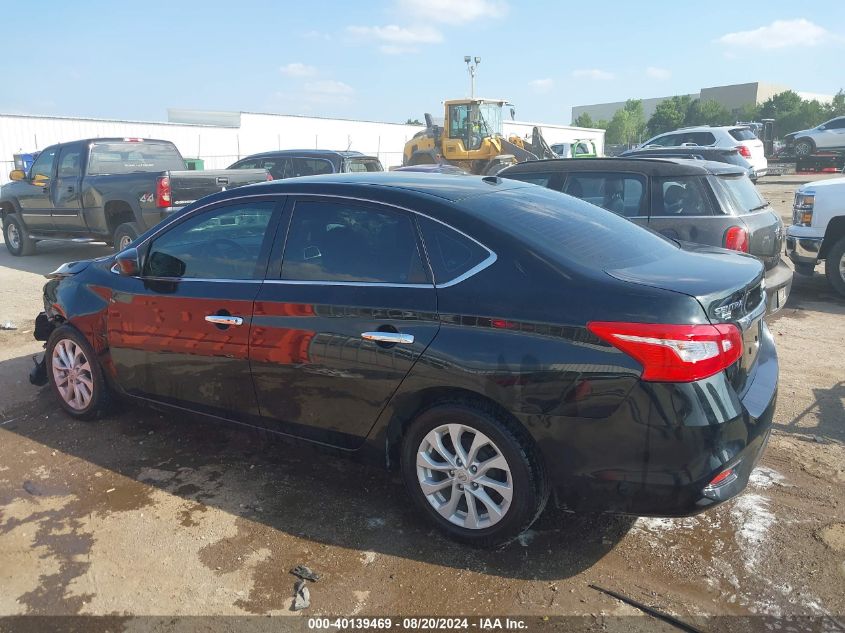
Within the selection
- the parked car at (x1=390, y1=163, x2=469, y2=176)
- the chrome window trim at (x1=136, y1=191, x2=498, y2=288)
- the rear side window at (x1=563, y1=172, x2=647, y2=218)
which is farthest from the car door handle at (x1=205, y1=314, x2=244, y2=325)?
the rear side window at (x1=563, y1=172, x2=647, y2=218)

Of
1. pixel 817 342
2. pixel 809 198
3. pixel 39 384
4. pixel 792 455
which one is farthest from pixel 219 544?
pixel 809 198

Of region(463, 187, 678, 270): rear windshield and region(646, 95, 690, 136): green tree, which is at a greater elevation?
region(646, 95, 690, 136): green tree

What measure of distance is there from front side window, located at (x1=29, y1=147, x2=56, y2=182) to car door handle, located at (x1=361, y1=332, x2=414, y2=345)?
10256 millimetres

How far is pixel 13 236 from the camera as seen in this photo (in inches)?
500

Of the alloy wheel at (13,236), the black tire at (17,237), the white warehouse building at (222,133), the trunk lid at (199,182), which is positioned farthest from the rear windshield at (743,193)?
the white warehouse building at (222,133)

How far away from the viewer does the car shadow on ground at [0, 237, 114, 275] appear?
37.7 feet

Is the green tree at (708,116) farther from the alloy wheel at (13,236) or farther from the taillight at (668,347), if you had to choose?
the taillight at (668,347)

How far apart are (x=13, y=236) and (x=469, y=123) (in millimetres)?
14724

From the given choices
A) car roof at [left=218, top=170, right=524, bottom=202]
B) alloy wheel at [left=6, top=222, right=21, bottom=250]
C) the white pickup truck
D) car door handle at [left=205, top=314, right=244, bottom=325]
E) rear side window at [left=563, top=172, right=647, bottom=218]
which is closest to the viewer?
car roof at [left=218, top=170, right=524, bottom=202]

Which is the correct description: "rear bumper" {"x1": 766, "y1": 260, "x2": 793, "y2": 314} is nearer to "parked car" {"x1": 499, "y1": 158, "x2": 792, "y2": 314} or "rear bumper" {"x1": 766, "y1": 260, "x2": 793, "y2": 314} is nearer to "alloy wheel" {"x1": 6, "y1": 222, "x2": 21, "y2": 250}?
"parked car" {"x1": 499, "y1": 158, "x2": 792, "y2": 314}

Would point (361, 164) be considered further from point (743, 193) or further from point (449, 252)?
point (449, 252)

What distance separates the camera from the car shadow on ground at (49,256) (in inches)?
453

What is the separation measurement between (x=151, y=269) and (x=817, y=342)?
19.3ft

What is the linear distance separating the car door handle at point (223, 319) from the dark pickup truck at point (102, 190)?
6318mm
